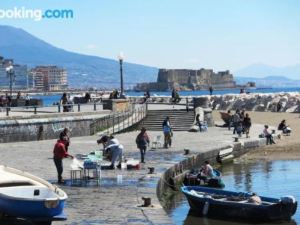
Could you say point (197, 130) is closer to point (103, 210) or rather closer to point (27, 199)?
point (103, 210)

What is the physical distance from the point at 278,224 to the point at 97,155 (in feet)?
23.0

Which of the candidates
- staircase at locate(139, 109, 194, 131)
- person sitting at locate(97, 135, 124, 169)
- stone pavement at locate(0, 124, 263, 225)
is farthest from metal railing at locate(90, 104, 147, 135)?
person sitting at locate(97, 135, 124, 169)

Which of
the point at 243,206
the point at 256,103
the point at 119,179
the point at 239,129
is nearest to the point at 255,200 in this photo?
the point at 243,206

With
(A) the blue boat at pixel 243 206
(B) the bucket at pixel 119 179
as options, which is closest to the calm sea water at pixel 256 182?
(A) the blue boat at pixel 243 206

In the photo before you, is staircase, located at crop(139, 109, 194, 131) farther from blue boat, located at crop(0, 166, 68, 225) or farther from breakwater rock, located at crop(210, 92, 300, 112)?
blue boat, located at crop(0, 166, 68, 225)

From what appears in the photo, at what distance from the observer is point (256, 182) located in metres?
23.6

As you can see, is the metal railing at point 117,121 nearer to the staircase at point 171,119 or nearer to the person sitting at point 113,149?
the staircase at point 171,119

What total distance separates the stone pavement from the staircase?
3.69 m

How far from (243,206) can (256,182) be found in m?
7.30

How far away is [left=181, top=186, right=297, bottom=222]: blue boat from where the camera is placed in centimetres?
1625

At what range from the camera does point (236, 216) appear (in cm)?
1655

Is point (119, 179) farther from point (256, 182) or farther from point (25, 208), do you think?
point (25, 208)

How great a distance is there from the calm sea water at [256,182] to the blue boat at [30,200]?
5.22m

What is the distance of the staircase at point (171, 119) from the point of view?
130 feet
